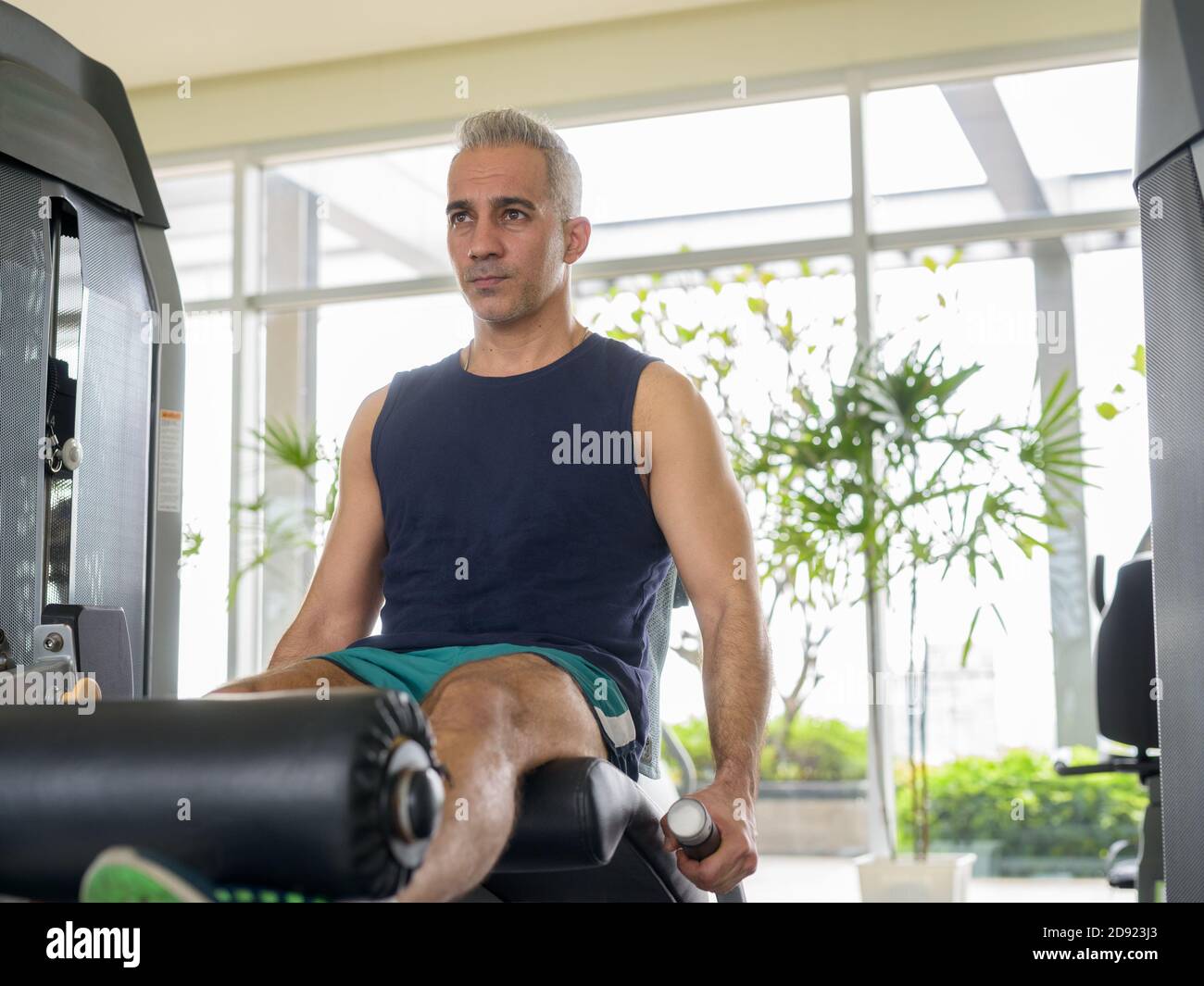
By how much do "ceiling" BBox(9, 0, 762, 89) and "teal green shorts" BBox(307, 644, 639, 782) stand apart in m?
3.64

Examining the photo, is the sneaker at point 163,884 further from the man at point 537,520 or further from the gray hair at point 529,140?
the gray hair at point 529,140

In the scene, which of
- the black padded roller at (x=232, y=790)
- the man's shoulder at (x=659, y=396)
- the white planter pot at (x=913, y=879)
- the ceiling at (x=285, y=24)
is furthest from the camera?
the ceiling at (x=285, y=24)

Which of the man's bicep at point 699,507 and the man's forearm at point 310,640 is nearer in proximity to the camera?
the man's bicep at point 699,507

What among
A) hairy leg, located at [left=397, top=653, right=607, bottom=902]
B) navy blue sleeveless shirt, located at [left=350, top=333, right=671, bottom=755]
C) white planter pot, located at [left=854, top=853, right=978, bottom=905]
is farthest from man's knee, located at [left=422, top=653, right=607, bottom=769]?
white planter pot, located at [left=854, top=853, right=978, bottom=905]

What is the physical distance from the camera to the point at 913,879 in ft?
11.7

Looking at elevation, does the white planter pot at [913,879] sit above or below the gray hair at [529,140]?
below

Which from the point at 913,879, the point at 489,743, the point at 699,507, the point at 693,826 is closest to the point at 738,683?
the point at 699,507

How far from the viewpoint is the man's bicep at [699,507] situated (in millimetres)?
1646

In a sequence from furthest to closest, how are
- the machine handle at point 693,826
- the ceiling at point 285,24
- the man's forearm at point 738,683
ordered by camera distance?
1. the ceiling at point 285,24
2. the man's forearm at point 738,683
3. the machine handle at point 693,826

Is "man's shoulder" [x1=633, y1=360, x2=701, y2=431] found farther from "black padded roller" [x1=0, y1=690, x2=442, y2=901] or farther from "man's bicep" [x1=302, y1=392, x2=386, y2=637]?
"black padded roller" [x1=0, y1=690, x2=442, y2=901]

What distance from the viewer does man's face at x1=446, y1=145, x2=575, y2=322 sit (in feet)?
5.77

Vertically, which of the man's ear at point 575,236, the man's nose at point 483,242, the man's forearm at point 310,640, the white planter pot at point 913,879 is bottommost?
the white planter pot at point 913,879

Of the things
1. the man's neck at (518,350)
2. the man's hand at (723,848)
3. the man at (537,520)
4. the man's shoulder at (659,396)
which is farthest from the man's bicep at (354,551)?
the man's hand at (723,848)
